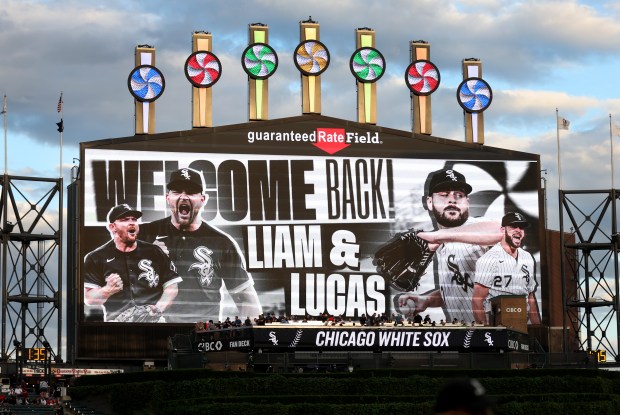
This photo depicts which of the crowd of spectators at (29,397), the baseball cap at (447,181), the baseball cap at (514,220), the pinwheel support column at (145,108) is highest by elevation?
the pinwheel support column at (145,108)

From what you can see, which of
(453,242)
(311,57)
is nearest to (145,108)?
(311,57)

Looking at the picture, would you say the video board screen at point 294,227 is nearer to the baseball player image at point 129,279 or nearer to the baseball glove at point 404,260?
the baseball player image at point 129,279

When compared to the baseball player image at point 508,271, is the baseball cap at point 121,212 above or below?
above

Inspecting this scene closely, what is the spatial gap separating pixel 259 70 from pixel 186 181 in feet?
31.6

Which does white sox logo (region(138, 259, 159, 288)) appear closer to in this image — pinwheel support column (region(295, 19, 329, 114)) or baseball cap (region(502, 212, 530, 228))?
pinwheel support column (region(295, 19, 329, 114))

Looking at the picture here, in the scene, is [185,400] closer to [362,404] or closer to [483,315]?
[362,404]

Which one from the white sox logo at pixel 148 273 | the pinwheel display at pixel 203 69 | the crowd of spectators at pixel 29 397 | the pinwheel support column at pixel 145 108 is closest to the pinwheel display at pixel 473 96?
the pinwheel display at pixel 203 69

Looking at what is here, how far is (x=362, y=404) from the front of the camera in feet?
179

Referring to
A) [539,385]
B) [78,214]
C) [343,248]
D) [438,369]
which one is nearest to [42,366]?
[78,214]

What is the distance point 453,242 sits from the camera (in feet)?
249

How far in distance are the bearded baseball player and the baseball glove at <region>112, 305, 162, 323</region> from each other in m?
15.3

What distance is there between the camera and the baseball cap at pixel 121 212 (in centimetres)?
7250

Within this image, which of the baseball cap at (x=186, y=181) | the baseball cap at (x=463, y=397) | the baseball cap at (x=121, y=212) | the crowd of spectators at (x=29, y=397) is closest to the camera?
the baseball cap at (x=463, y=397)

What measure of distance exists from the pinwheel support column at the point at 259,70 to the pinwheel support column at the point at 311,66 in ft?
6.10
